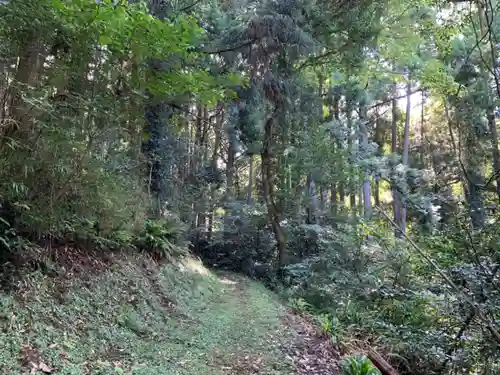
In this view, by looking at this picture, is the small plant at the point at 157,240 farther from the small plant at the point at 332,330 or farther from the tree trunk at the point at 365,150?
the tree trunk at the point at 365,150

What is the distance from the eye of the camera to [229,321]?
6.23m

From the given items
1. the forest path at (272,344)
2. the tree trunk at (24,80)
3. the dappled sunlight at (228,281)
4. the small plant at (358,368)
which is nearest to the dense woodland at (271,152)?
the tree trunk at (24,80)

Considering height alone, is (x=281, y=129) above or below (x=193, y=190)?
above

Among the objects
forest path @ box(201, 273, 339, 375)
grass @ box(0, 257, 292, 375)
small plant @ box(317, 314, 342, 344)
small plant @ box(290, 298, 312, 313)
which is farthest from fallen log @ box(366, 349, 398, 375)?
small plant @ box(290, 298, 312, 313)

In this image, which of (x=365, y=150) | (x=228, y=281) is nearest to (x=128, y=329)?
(x=228, y=281)

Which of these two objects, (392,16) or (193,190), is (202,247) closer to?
(193,190)

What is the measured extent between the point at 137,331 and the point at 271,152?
28.4ft

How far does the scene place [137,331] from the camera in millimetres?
4781

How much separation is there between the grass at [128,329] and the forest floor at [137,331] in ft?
0.04

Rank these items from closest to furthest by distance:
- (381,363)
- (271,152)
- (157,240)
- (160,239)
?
(381,363) → (157,240) → (160,239) → (271,152)

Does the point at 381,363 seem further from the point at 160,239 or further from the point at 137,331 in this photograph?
the point at 160,239

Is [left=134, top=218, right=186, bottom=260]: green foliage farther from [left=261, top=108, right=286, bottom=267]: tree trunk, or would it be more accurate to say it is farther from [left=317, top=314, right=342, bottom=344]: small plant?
[left=261, top=108, right=286, bottom=267]: tree trunk

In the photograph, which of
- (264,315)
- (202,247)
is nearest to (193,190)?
(202,247)

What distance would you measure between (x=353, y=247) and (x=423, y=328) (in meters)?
3.79
